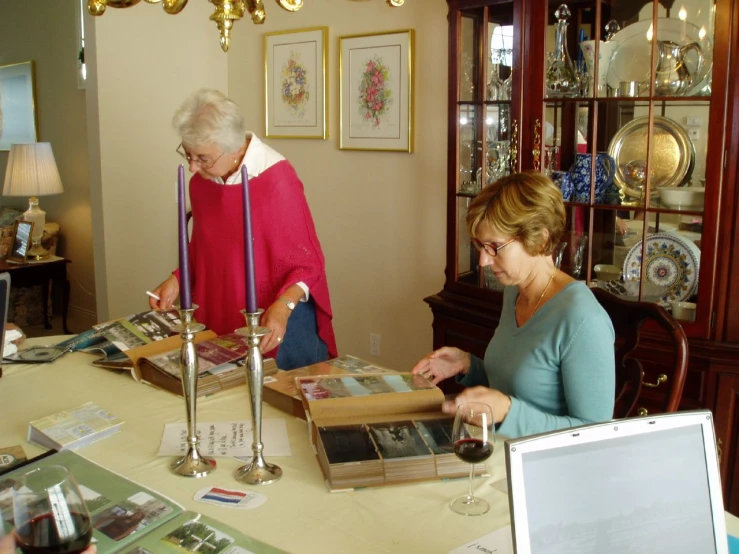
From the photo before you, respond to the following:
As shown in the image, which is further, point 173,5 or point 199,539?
point 173,5

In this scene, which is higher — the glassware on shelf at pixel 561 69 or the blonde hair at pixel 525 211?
the glassware on shelf at pixel 561 69

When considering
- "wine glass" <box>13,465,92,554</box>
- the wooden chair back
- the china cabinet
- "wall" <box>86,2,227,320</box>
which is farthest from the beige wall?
"wine glass" <box>13,465,92,554</box>

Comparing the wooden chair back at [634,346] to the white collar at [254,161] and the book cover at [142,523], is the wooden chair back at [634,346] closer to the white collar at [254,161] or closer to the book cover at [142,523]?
the book cover at [142,523]

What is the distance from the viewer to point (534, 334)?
1565 millimetres

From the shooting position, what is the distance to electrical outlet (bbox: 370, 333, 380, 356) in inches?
142

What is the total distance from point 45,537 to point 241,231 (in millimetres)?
1494

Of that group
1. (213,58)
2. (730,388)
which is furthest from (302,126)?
(730,388)

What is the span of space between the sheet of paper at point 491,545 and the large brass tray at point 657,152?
1521 millimetres

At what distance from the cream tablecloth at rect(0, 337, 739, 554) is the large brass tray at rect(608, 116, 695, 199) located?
1.28 metres

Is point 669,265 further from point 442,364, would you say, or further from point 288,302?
point 288,302

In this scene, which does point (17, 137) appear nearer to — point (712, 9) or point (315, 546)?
point (712, 9)

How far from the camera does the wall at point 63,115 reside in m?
5.04

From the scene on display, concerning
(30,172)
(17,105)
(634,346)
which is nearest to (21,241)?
(30,172)

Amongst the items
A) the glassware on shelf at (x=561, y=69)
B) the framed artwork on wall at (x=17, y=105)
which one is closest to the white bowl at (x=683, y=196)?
the glassware on shelf at (x=561, y=69)
